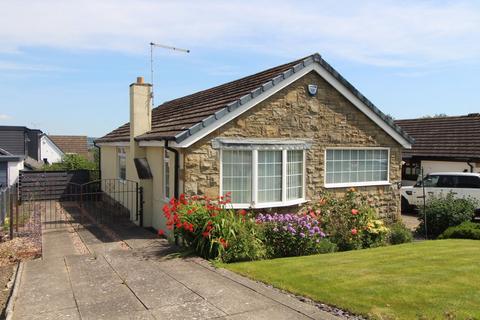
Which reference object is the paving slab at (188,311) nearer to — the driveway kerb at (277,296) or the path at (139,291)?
the path at (139,291)

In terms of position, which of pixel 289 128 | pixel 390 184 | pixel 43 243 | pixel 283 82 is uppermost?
pixel 283 82

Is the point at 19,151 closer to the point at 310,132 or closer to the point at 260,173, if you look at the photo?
the point at 260,173

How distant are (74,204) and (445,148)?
19947 millimetres

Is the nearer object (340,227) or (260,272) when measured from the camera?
(260,272)

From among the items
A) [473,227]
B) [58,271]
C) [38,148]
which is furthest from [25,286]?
[38,148]

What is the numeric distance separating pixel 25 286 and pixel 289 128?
793 cm

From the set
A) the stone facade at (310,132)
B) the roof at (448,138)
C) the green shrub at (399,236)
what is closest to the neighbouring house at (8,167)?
the stone facade at (310,132)

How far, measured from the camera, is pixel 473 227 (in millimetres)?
13891

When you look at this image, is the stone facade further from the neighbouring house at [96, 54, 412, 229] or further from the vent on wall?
the vent on wall

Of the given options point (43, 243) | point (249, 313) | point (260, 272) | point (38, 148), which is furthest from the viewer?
point (38, 148)

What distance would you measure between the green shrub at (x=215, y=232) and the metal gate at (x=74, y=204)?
390cm

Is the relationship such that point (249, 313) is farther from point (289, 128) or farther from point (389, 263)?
point (289, 128)

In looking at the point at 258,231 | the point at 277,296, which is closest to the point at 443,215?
the point at 258,231

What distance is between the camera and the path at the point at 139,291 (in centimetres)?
Answer: 630
